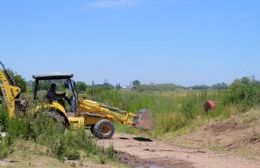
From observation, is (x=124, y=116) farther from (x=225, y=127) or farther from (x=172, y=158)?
(x=172, y=158)

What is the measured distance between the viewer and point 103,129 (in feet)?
85.4

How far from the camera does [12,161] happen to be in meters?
14.3

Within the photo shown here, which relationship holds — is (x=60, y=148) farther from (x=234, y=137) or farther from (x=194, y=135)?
(x=194, y=135)

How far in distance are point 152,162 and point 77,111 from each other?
24.1ft

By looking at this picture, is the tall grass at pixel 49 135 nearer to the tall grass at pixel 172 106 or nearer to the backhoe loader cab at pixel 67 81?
the backhoe loader cab at pixel 67 81

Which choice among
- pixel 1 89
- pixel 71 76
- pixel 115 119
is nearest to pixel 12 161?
pixel 1 89

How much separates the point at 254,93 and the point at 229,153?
27.5 ft

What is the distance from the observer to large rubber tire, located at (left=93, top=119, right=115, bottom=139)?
25.7 m

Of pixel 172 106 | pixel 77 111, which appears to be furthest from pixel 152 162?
pixel 172 106

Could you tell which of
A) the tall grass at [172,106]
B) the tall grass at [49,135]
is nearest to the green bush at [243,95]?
the tall grass at [172,106]

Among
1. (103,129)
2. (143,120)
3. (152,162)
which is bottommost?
(152,162)

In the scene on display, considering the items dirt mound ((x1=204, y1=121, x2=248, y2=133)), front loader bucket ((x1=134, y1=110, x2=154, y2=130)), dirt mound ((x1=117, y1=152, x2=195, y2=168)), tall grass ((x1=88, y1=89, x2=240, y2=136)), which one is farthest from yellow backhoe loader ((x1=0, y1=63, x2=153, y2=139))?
dirt mound ((x1=117, y1=152, x2=195, y2=168))

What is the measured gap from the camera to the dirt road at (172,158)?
18297 millimetres

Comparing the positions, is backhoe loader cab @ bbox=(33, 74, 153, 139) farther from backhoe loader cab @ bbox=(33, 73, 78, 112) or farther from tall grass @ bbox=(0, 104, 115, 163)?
tall grass @ bbox=(0, 104, 115, 163)
